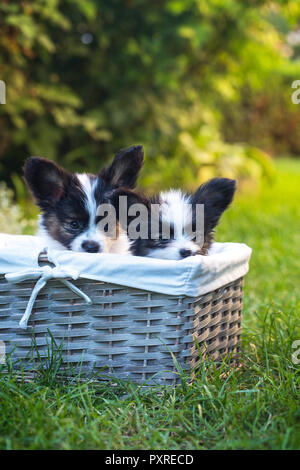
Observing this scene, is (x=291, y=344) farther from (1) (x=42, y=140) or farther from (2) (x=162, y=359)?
(1) (x=42, y=140)

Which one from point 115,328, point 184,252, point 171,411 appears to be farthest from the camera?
point 184,252

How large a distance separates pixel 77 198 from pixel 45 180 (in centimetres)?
20

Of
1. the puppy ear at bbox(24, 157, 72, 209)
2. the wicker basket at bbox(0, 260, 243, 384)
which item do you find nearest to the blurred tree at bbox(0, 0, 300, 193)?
the puppy ear at bbox(24, 157, 72, 209)

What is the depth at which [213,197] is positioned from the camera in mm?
2949

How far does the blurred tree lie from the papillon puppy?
3.56m

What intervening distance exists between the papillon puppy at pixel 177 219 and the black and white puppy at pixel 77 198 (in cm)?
13

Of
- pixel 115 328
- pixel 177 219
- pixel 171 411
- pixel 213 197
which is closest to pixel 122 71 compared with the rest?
pixel 213 197

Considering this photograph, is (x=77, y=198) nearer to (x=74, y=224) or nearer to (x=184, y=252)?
(x=74, y=224)

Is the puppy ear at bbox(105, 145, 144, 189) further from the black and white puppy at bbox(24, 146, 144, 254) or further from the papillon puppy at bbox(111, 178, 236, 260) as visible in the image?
the papillon puppy at bbox(111, 178, 236, 260)

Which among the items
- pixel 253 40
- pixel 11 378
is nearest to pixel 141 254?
pixel 11 378

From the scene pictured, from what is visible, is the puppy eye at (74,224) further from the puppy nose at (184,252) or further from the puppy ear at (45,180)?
the puppy nose at (184,252)

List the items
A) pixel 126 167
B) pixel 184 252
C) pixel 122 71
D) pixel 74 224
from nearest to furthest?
pixel 184 252, pixel 74 224, pixel 126 167, pixel 122 71

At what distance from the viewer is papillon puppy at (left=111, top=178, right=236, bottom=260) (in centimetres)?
277
